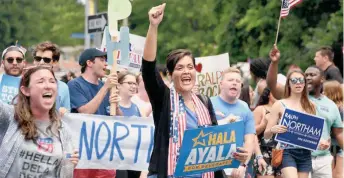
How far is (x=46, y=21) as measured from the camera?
4969cm

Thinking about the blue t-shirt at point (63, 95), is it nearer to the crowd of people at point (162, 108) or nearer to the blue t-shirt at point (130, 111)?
the crowd of people at point (162, 108)

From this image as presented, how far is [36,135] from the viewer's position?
22.6 ft

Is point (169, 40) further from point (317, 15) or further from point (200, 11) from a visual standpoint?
point (317, 15)

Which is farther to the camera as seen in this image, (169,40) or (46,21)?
(46,21)

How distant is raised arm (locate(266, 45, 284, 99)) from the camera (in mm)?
11367

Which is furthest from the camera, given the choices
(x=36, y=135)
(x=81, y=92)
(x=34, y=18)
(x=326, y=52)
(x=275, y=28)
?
(x=34, y=18)

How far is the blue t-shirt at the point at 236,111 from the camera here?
34.8 feet

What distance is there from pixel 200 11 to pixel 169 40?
8.13 ft

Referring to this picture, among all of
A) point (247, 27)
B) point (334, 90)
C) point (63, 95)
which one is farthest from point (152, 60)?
point (247, 27)

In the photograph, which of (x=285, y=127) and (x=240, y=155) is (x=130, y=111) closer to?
(x=285, y=127)

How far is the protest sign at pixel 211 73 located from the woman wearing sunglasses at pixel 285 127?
1.72 metres

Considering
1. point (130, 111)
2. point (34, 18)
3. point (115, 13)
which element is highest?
point (34, 18)

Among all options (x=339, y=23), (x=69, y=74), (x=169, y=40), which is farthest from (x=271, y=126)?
(x=169, y=40)

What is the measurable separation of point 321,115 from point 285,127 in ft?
2.84
